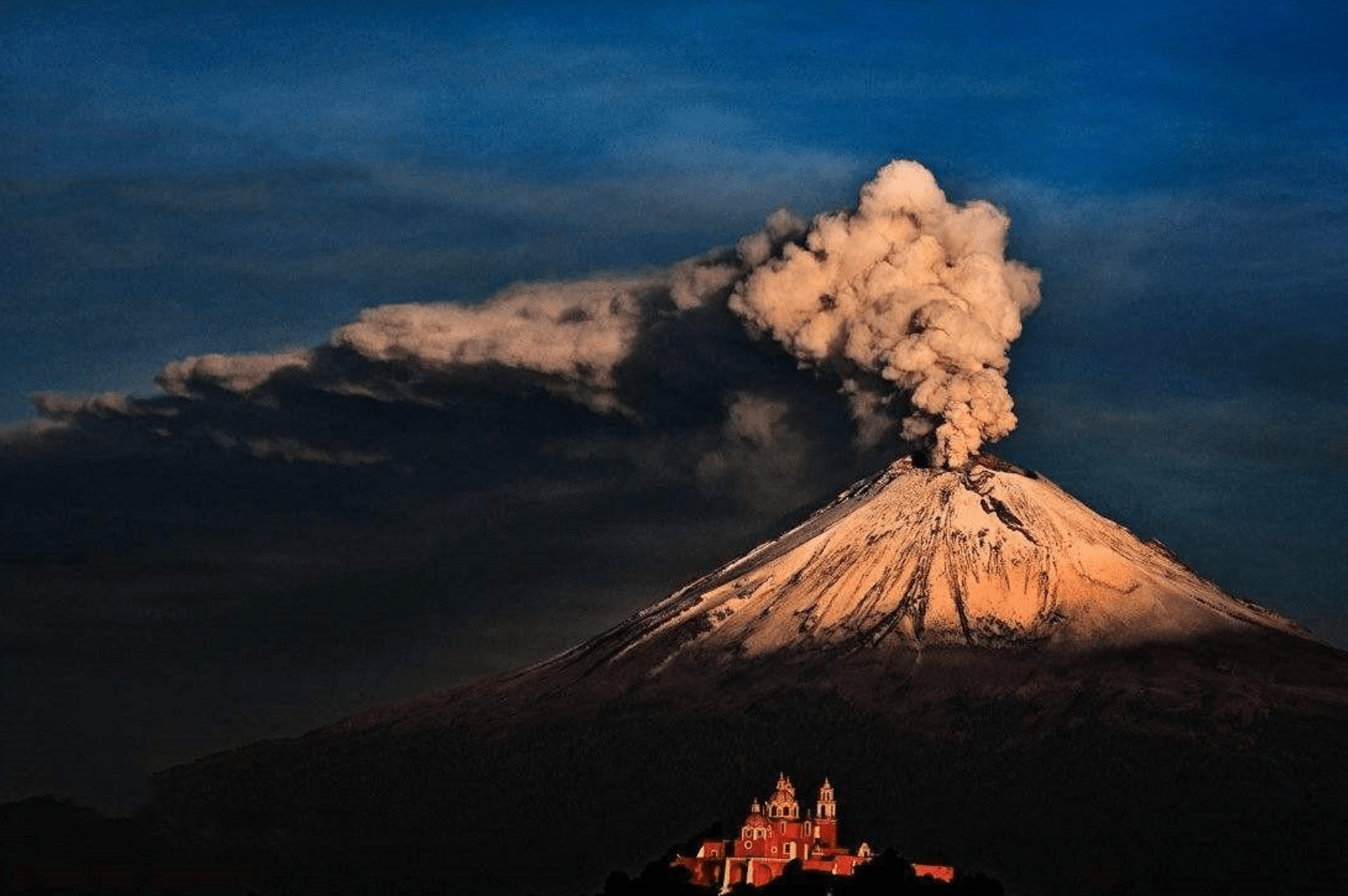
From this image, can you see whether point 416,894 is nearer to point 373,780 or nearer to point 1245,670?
point 373,780

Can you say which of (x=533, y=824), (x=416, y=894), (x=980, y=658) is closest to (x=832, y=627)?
(x=980, y=658)

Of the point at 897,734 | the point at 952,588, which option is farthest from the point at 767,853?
the point at 952,588

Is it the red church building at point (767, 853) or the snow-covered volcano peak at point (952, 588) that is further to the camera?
the snow-covered volcano peak at point (952, 588)

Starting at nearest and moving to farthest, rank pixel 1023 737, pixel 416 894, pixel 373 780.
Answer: pixel 416 894 → pixel 1023 737 → pixel 373 780

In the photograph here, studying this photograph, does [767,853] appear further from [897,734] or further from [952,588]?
[952,588]

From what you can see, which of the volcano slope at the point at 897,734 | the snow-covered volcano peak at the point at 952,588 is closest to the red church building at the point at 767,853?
the volcano slope at the point at 897,734

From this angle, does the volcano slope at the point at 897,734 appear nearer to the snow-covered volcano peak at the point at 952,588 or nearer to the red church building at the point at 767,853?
the snow-covered volcano peak at the point at 952,588

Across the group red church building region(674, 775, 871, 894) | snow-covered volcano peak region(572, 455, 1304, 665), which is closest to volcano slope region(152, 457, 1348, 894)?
snow-covered volcano peak region(572, 455, 1304, 665)
